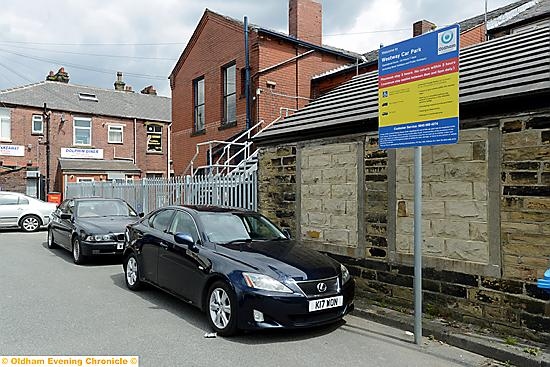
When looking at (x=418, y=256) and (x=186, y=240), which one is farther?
(x=186, y=240)

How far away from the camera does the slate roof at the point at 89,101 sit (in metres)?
29.6

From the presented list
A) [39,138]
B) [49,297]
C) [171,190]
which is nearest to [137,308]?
[49,297]

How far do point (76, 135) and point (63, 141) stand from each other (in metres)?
1.03

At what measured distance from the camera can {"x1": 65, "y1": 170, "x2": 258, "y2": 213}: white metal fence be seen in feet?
34.5

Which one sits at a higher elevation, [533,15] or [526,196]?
[533,15]

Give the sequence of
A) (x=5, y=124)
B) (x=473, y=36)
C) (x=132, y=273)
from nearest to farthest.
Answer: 1. (x=132, y=273)
2. (x=473, y=36)
3. (x=5, y=124)

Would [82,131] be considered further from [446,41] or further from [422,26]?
[446,41]

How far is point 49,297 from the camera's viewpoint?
23.9 ft

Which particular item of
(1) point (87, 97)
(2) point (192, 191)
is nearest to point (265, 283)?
(2) point (192, 191)

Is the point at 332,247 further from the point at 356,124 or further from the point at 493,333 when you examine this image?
the point at 493,333

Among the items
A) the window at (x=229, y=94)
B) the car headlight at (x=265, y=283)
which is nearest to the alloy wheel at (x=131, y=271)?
the car headlight at (x=265, y=283)

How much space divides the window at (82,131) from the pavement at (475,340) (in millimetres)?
28579

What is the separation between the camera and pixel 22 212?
1798cm

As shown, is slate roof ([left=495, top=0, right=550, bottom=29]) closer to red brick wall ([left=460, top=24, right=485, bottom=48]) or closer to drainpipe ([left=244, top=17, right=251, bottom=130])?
red brick wall ([left=460, top=24, right=485, bottom=48])
